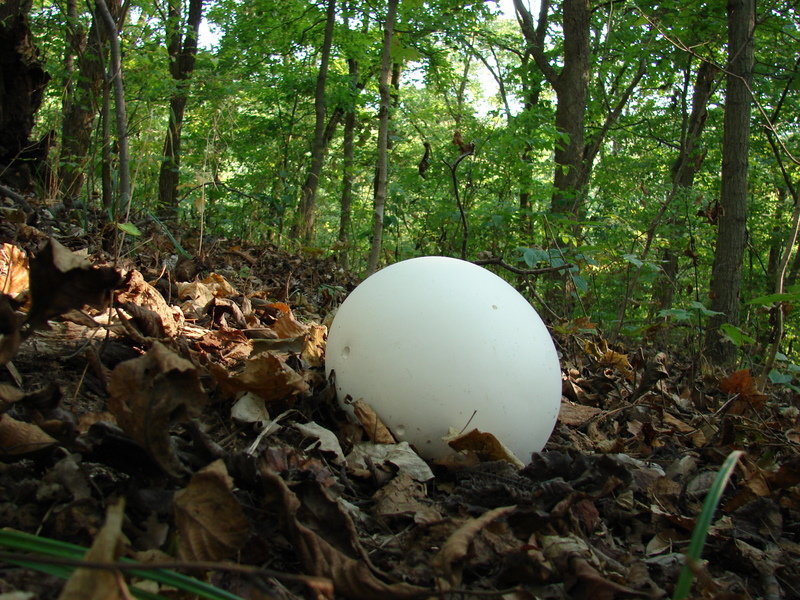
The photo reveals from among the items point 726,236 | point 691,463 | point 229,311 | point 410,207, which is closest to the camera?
point 691,463

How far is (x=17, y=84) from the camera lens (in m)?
4.72

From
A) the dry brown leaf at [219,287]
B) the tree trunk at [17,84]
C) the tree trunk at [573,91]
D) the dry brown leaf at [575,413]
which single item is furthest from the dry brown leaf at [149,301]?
the tree trunk at [573,91]

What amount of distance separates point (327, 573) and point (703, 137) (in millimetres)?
11362

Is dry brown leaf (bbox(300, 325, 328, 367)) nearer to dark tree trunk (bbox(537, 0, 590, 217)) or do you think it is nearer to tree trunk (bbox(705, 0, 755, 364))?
tree trunk (bbox(705, 0, 755, 364))

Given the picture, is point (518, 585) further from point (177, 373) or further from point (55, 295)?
point (55, 295)

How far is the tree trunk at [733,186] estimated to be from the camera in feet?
17.5

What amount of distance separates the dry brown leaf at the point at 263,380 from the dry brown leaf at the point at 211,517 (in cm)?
83

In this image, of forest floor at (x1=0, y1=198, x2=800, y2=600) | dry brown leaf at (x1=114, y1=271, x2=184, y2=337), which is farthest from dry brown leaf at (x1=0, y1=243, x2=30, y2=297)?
dry brown leaf at (x1=114, y1=271, x2=184, y2=337)

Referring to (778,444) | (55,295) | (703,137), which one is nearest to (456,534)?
(55,295)

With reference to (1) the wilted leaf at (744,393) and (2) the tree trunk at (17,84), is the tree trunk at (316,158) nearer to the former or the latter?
(2) the tree trunk at (17,84)

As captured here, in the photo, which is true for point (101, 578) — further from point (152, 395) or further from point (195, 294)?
point (195, 294)

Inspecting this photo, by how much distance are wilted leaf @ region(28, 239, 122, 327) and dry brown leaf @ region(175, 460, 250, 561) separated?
1.74 ft

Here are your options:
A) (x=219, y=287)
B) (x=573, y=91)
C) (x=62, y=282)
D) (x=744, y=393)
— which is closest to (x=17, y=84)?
(x=219, y=287)

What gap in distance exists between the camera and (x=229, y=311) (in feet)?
10.3
